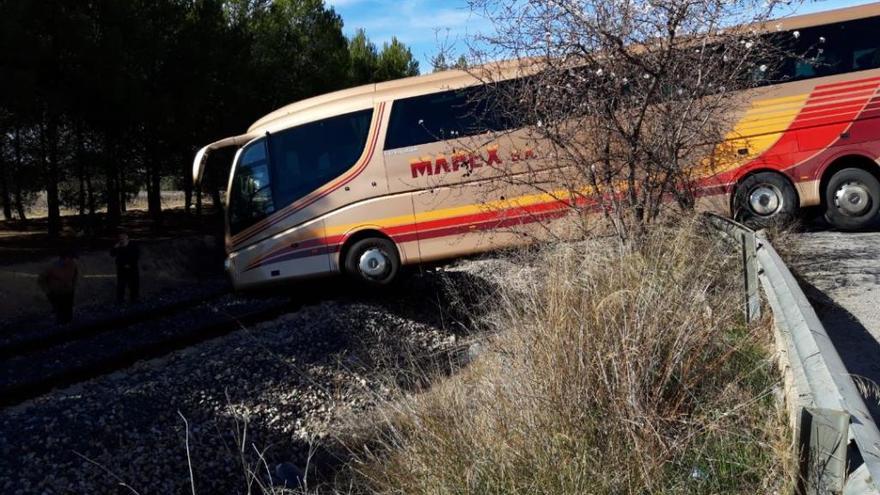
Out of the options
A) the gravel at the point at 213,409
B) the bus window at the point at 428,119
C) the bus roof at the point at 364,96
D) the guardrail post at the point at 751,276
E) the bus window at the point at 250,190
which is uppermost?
the bus roof at the point at 364,96

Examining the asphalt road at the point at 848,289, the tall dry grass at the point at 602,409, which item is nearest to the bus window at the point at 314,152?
the asphalt road at the point at 848,289

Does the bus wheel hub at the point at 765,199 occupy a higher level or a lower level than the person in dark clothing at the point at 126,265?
higher

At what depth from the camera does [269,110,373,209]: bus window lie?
13961 mm

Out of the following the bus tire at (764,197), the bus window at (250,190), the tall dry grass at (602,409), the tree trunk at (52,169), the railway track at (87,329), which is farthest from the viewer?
the tree trunk at (52,169)

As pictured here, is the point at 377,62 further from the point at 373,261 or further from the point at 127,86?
the point at 373,261

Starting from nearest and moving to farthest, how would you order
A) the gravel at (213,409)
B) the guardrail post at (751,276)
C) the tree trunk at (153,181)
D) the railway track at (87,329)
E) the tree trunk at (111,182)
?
the guardrail post at (751,276), the gravel at (213,409), the railway track at (87,329), the tree trunk at (111,182), the tree trunk at (153,181)

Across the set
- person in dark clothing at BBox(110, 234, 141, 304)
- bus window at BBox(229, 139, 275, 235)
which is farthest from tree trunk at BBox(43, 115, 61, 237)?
bus window at BBox(229, 139, 275, 235)

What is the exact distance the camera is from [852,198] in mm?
13570

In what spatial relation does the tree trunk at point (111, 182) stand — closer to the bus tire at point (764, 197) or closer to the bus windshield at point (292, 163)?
the bus windshield at point (292, 163)

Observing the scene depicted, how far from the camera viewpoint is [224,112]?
3173cm

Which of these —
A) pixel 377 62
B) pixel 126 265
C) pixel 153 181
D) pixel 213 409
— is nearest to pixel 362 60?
pixel 377 62

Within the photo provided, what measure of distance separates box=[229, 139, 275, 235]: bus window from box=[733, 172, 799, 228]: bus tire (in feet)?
24.7

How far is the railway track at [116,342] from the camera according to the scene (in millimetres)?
10266

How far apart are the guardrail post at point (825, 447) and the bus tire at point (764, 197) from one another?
1070cm
